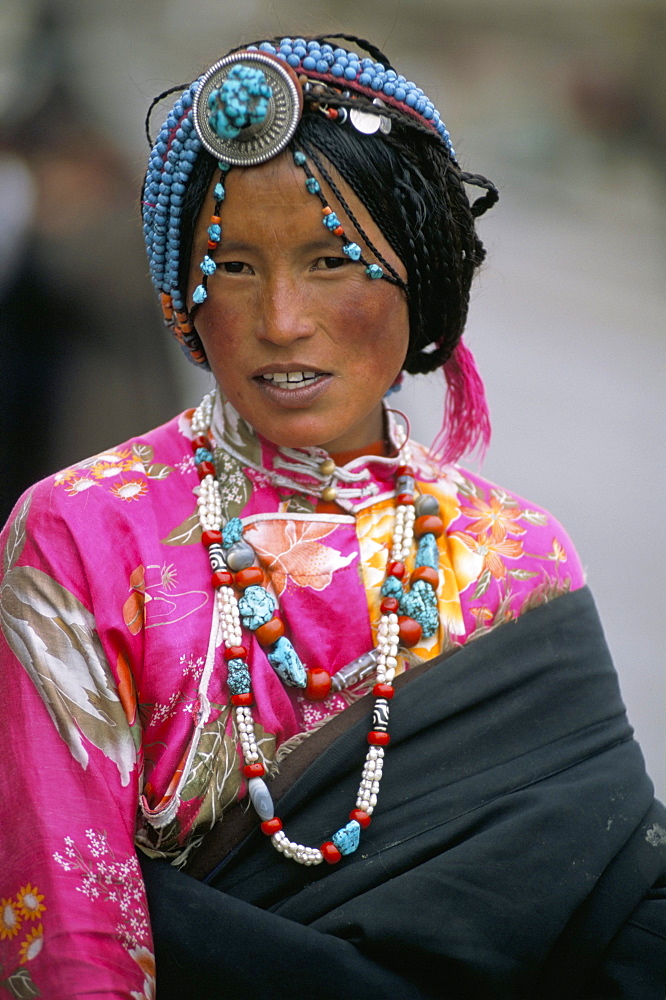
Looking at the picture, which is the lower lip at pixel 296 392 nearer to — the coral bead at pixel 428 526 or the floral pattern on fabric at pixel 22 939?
the coral bead at pixel 428 526

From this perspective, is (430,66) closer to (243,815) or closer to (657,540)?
(657,540)

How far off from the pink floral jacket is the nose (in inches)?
9.7

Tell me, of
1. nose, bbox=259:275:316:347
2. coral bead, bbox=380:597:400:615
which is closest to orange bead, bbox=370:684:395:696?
coral bead, bbox=380:597:400:615

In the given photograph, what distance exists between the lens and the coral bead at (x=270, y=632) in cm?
150

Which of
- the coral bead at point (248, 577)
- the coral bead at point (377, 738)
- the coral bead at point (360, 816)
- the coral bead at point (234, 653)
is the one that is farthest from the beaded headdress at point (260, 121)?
the coral bead at point (360, 816)

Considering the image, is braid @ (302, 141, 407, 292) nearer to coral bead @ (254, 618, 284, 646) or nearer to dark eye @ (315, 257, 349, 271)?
dark eye @ (315, 257, 349, 271)

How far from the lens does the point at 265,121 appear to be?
55.6 inches

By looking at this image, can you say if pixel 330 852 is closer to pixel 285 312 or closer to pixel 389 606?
pixel 389 606

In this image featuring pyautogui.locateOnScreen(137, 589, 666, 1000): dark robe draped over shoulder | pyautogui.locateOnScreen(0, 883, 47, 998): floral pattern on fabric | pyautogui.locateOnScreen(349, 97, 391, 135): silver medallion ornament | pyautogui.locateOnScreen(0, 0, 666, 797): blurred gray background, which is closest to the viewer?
pyautogui.locateOnScreen(0, 883, 47, 998): floral pattern on fabric

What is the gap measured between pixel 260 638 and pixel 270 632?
0.06 ft

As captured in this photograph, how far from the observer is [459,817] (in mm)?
1508

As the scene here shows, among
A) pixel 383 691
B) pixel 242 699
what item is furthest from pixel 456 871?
pixel 242 699

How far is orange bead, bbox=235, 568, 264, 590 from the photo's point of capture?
1523 mm

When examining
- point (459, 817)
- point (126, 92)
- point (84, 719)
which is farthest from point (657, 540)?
point (84, 719)
